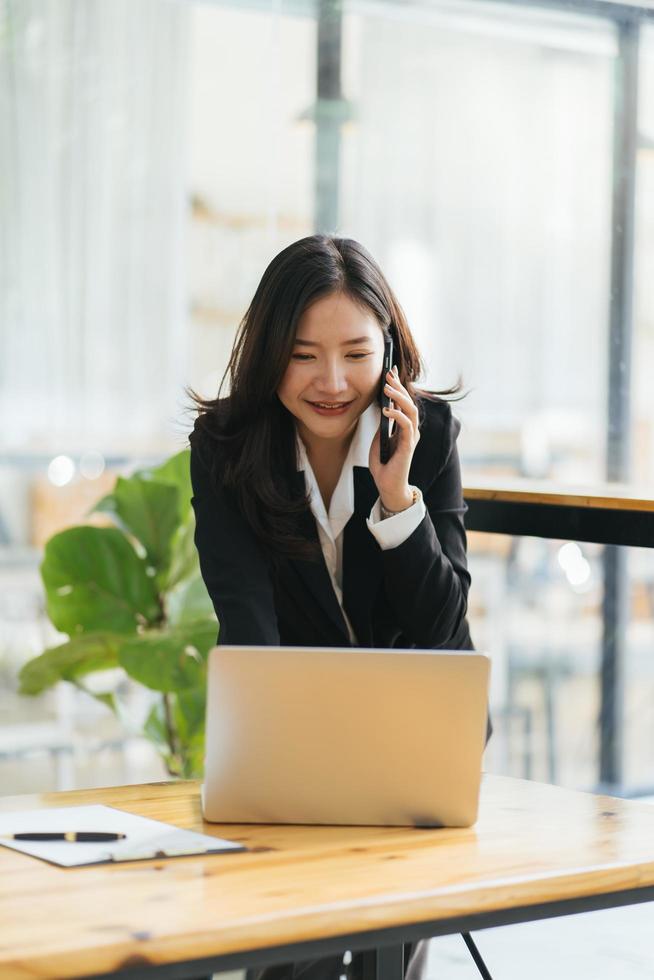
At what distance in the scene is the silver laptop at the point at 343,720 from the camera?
1446mm

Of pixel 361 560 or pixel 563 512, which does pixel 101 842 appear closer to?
pixel 361 560

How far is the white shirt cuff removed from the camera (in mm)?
1904

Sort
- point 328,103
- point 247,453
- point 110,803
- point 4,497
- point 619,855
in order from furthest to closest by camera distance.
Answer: point 328,103 < point 4,497 < point 247,453 < point 110,803 < point 619,855

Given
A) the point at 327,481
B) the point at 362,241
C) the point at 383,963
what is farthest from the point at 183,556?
the point at 383,963

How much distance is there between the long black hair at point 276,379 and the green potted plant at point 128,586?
88 centimetres

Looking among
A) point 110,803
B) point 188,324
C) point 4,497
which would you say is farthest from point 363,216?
point 110,803

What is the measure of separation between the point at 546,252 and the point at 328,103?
2.67 feet

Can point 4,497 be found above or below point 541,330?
below

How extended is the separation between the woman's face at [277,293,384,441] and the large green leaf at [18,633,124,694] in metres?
1.16

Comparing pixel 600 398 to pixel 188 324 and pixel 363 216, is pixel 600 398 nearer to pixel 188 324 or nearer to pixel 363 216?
pixel 363 216

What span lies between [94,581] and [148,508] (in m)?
0.19

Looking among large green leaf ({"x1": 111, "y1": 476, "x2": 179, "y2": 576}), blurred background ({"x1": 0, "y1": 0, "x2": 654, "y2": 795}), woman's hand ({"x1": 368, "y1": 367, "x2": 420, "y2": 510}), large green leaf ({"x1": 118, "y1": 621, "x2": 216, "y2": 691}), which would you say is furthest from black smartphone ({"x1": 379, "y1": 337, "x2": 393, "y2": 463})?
blurred background ({"x1": 0, "y1": 0, "x2": 654, "y2": 795})

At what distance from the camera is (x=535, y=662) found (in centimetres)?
447

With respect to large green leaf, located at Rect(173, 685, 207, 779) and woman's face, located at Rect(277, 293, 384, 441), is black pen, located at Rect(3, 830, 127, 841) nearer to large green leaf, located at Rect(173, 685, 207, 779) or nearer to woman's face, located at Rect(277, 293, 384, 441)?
woman's face, located at Rect(277, 293, 384, 441)
